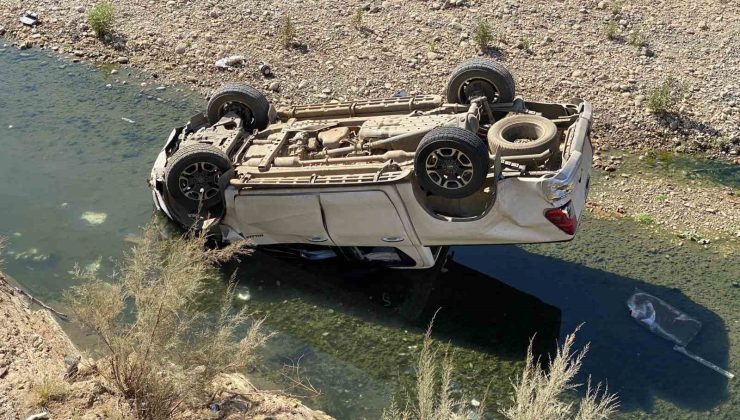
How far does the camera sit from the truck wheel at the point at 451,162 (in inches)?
303

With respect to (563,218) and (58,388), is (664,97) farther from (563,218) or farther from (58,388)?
(58,388)

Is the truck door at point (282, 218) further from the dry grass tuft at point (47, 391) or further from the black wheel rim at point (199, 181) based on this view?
the dry grass tuft at point (47, 391)

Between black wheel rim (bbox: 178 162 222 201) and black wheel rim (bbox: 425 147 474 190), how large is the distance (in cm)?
238

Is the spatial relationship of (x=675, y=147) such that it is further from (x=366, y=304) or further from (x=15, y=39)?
(x=15, y=39)

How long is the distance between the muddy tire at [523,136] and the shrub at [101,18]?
9.17 meters

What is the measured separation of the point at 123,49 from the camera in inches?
583

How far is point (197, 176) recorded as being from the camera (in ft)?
28.8

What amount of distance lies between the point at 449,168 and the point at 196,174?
2.81 m

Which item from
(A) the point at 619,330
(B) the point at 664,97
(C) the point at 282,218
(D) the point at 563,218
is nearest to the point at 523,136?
(D) the point at 563,218

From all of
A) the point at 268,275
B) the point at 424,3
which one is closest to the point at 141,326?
the point at 268,275

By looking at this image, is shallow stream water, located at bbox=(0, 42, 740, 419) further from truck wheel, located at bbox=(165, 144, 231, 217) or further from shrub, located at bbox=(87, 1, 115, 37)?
shrub, located at bbox=(87, 1, 115, 37)

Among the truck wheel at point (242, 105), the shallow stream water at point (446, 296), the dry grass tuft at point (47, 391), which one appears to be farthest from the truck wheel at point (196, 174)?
the dry grass tuft at point (47, 391)

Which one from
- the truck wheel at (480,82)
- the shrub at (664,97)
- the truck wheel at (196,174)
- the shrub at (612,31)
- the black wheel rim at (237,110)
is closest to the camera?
the truck wheel at (196,174)

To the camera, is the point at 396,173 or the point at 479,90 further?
the point at 479,90
